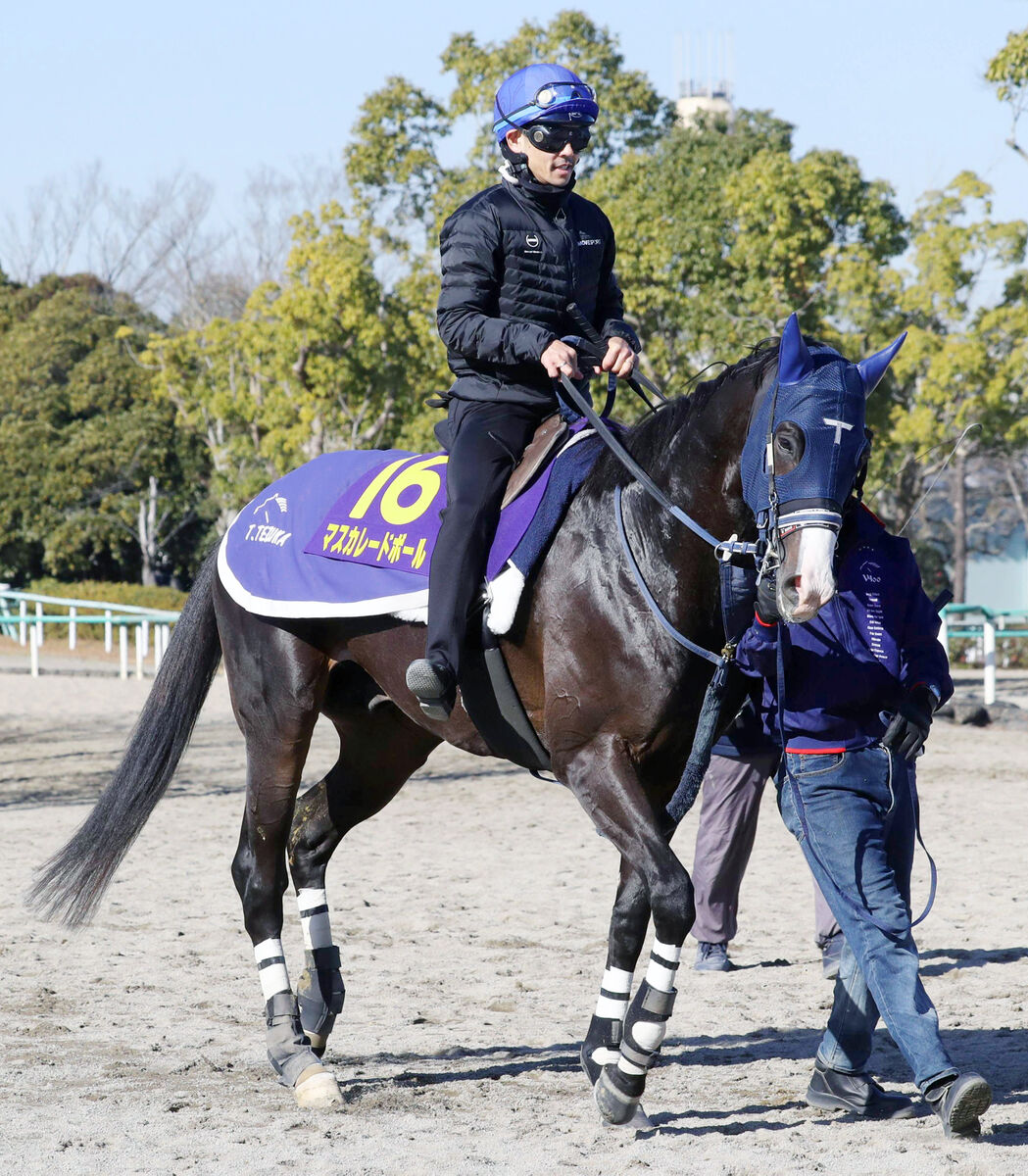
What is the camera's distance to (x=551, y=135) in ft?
14.3

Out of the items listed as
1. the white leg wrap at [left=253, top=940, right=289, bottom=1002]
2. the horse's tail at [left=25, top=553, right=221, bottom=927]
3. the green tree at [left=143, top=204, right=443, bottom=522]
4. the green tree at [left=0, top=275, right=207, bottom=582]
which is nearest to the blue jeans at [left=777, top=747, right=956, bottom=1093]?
the white leg wrap at [left=253, top=940, right=289, bottom=1002]

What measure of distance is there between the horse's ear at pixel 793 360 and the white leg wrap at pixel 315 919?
246 cm

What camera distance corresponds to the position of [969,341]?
21.2m

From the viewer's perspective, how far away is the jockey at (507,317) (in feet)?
13.6

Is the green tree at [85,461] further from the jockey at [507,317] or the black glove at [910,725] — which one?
the black glove at [910,725]

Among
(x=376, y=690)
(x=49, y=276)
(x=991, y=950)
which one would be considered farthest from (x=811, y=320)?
(x=49, y=276)

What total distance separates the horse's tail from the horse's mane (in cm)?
180

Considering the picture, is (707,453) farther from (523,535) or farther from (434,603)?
(434,603)

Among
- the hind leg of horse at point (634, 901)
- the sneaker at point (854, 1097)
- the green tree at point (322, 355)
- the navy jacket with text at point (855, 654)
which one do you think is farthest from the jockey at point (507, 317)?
the green tree at point (322, 355)

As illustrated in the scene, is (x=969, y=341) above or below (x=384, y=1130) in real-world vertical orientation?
above

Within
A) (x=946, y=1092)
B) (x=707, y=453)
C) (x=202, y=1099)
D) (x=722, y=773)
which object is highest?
(x=707, y=453)

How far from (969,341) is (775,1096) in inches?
732

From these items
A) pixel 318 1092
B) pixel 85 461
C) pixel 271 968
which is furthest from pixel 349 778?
pixel 85 461

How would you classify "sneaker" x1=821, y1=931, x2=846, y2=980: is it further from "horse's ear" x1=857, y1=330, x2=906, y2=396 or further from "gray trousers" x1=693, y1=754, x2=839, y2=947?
"horse's ear" x1=857, y1=330, x2=906, y2=396
